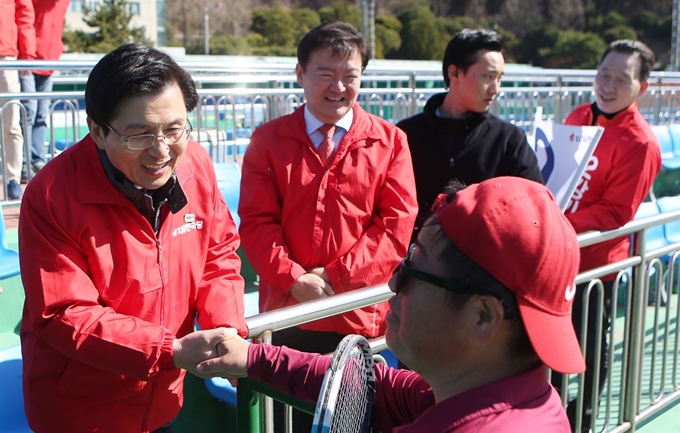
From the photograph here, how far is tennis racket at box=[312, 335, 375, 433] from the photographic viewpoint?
4.65ft

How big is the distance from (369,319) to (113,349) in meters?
1.25

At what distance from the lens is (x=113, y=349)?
1.92 m

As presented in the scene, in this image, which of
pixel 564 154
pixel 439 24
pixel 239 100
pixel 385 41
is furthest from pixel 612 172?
pixel 439 24

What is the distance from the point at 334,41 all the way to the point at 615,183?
1606 millimetres

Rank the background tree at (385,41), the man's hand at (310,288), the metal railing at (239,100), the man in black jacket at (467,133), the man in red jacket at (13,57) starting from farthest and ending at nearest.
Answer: the background tree at (385,41)
the metal railing at (239,100)
the man in red jacket at (13,57)
the man in black jacket at (467,133)
the man's hand at (310,288)

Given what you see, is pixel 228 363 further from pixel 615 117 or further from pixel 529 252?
pixel 615 117

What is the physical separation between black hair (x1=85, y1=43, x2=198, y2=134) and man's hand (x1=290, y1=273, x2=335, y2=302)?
1.05 meters

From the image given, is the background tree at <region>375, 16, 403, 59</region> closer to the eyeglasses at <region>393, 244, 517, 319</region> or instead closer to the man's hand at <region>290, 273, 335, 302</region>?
the man's hand at <region>290, 273, 335, 302</region>

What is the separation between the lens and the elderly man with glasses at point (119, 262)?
1931 millimetres

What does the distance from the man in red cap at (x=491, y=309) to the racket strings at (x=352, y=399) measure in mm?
112

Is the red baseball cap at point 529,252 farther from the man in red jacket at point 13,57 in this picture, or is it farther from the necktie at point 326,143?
the man in red jacket at point 13,57

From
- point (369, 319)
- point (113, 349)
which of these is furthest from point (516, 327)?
point (369, 319)

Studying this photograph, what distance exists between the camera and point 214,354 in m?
1.92

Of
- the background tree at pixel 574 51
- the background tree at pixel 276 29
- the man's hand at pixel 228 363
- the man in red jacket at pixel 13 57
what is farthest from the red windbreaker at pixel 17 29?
the background tree at pixel 574 51
